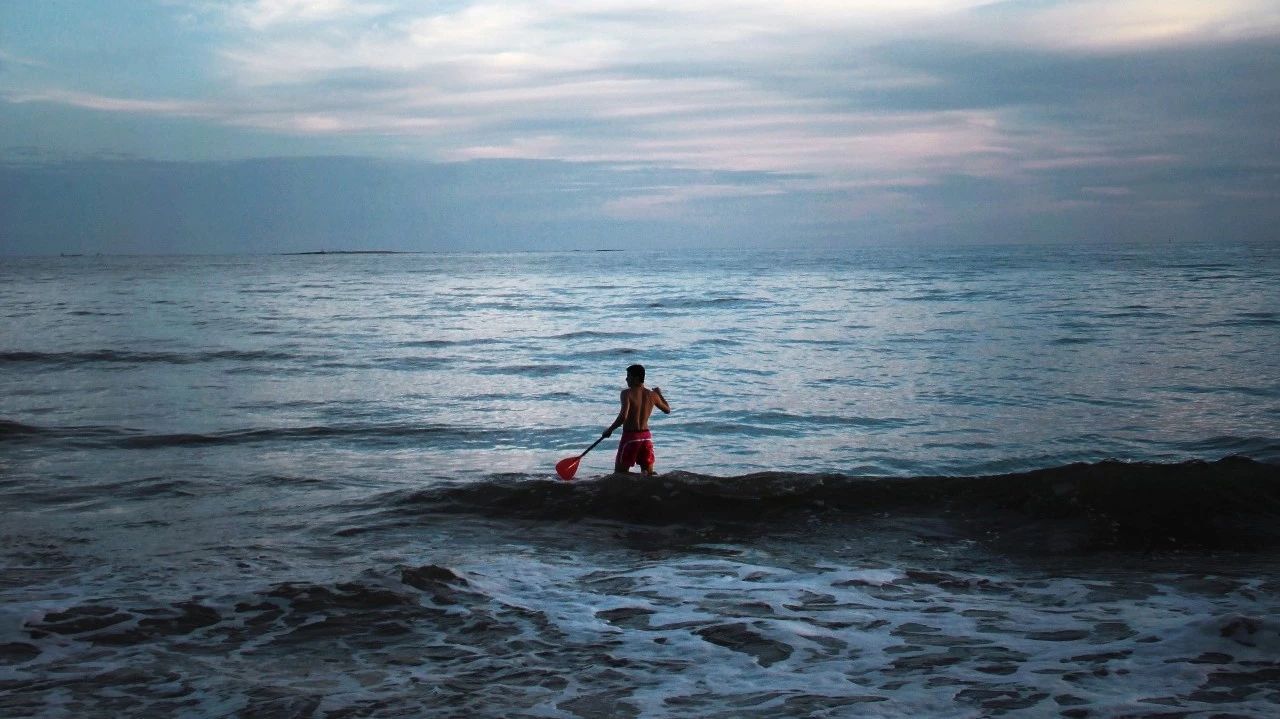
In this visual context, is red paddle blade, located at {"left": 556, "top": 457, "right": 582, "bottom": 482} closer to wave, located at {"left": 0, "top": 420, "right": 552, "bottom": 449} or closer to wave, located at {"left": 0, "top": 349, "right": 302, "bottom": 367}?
wave, located at {"left": 0, "top": 420, "right": 552, "bottom": 449}

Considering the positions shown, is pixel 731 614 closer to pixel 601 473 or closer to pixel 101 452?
pixel 601 473

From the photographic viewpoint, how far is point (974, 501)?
34.4 ft

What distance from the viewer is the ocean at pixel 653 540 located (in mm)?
5422

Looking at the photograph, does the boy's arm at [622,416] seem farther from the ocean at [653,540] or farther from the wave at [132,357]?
the wave at [132,357]

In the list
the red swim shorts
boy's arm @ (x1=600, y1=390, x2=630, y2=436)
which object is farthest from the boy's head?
the red swim shorts

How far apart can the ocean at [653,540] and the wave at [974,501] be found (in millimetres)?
46

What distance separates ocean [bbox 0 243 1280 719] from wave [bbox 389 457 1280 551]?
0.05 m

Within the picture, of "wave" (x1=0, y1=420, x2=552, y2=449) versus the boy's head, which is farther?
"wave" (x1=0, y1=420, x2=552, y2=449)

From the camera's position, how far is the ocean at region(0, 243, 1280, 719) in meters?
5.42

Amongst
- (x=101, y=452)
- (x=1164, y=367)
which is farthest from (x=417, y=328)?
(x=1164, y=367)

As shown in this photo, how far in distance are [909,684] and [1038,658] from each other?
92 centimetres

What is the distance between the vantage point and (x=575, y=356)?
26.5m

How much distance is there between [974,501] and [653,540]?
3.67 metres

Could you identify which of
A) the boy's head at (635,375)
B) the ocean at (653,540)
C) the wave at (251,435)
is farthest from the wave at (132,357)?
the boy's head at (635,375)
